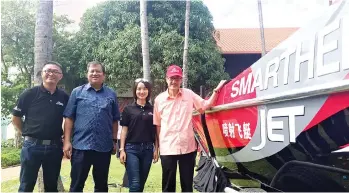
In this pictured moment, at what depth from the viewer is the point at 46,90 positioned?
3.19 metres

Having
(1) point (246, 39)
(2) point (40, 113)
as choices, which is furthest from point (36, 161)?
(1) point (246, 39)

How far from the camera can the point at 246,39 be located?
14297mm

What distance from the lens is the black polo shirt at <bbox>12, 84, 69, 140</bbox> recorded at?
10.2 ft

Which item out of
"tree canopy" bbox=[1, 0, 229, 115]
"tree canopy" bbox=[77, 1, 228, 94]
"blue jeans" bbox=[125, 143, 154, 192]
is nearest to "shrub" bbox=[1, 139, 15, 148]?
"tree canopy" bbox=[1, 0, 229, 115]

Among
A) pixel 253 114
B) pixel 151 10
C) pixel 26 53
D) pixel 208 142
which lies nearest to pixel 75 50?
pixel 26 53

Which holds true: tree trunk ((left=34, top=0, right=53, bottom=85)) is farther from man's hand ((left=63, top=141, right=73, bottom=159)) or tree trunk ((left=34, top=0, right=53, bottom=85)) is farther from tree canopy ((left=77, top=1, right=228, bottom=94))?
tree canopy ((left=77, top=1, right=228, bottom=94))

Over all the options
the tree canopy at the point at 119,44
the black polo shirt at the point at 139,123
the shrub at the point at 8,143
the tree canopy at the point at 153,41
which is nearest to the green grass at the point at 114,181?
the black polo shirt at the point at 139,123

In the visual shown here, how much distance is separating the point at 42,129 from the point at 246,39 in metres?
12.1

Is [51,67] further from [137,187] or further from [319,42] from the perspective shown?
[319,42]

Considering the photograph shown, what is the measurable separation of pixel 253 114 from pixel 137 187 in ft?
4.01

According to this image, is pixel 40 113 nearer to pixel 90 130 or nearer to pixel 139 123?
pixel 90 130

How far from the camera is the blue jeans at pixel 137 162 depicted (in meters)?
3.19

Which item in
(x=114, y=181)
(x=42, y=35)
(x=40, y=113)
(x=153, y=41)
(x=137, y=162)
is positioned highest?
(x=153, y=41)

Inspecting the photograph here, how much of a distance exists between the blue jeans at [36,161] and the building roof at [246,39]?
962 centimetres
